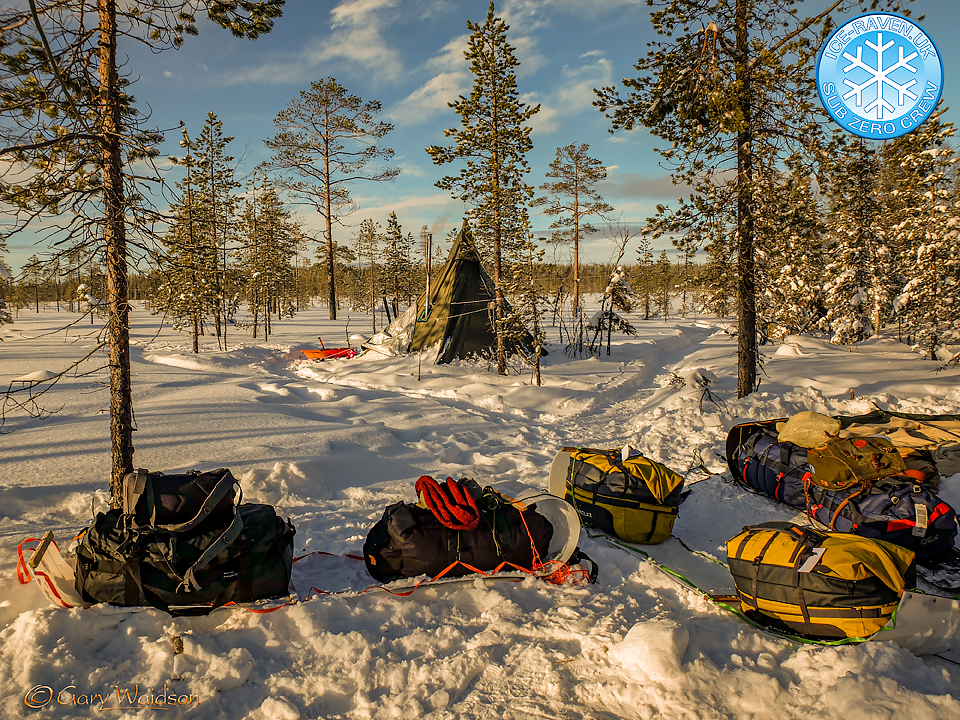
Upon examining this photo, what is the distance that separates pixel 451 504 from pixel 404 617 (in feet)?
2.89

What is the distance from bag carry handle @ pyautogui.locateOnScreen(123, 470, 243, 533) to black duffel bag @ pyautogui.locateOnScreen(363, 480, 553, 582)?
1223mm

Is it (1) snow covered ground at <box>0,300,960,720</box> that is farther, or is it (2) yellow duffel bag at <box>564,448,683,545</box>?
(2) yellow duffel bag at <box>564,448,683,545</box>

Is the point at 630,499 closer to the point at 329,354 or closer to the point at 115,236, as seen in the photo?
the point at 115,236

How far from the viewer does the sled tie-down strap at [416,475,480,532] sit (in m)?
3.73

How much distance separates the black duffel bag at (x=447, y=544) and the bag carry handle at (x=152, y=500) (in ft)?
4.01

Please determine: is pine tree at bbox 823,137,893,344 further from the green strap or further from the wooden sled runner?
the wooden sled runner

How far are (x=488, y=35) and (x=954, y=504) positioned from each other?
44.4ft

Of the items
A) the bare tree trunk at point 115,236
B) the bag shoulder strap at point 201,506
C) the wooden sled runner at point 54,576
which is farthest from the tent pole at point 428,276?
the wooden sled runner at point 54,576

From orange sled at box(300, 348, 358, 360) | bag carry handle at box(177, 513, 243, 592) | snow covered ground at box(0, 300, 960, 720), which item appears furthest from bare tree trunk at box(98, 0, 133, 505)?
orange sled at box(300, 348, 358, 360)

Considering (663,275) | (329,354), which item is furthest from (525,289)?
(663,275)

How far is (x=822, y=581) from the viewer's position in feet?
9.61

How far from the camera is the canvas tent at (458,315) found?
15742 millimetres

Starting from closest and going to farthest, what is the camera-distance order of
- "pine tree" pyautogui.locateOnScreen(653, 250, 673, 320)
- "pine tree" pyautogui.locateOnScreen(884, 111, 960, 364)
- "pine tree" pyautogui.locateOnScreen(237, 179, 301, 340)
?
1. "pine tree" pyautogui.locateOnScreen(884, 111, 960, 364)
2. "pine tree" pyautogui.locateOnScreen(237, 179, 301, 340)
3. "pine tree" pyautogui.locateOnScreen(653, 250, 673, 320)

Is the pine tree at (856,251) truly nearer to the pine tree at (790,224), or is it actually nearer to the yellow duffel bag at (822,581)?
the pine tree at (790,224)
